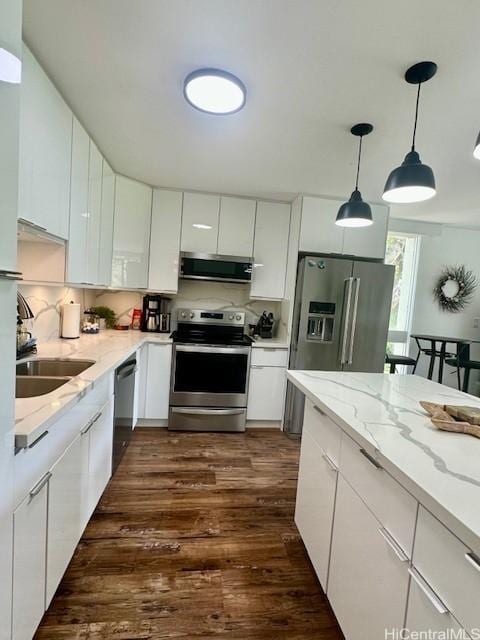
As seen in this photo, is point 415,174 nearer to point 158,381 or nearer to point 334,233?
point 334,233

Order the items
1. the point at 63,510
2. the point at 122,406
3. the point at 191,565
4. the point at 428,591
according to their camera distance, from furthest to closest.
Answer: the point at 122,406
the point at 191,565
the point at 63,510
the point at 428,591

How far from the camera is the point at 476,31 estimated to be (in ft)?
3.89

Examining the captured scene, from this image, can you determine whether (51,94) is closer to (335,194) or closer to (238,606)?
(335,194)

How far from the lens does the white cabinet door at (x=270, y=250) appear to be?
10.9 feet

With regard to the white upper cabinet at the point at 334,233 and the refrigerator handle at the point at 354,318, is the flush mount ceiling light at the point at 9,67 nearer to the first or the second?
the white upper cabinet at the point at 334,233

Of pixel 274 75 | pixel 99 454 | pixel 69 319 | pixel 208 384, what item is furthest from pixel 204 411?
pixel 274 75

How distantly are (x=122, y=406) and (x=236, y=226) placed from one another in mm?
2087

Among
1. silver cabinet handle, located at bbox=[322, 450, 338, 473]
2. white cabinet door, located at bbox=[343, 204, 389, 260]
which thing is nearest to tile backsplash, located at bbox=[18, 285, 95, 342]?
silver cabinet handle, located at bbox=[322, 450, 338, 473]

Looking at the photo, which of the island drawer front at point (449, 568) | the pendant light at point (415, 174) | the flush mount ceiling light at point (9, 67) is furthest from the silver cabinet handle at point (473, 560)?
the flush mount ceiling light at point (9, 67)

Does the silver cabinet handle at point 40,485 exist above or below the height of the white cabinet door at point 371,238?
below

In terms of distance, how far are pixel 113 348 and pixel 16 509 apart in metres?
1.42

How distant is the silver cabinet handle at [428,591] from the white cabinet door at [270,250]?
274 cm

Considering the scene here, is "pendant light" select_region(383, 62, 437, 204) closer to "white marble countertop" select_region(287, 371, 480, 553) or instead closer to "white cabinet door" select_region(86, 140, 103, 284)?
"white marble countertop" select_region(287, 371, 480, 553)

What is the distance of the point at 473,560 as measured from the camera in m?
0.61
